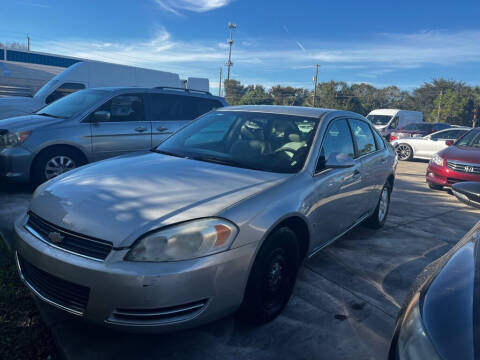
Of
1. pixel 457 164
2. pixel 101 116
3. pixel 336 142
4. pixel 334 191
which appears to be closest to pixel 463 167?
pixel 457 164

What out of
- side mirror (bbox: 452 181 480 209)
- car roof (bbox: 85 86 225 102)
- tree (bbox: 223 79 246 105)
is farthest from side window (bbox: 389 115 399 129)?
tree (bbox: 223 79 246 105)

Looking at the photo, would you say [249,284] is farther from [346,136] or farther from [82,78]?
[82,78]

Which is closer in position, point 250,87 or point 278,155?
point 278,155

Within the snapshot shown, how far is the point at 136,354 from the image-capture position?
7.43ft

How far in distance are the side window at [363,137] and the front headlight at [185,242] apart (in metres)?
2.45

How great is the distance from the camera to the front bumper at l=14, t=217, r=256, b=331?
6.41ft

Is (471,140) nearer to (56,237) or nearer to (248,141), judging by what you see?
(248,141)

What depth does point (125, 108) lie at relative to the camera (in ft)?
20.6

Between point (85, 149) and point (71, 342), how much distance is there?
3994mm

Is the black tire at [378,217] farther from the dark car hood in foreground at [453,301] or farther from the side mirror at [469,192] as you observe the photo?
the dark car hood in foreground at [453,301]

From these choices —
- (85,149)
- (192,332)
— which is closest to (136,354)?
(192,332)

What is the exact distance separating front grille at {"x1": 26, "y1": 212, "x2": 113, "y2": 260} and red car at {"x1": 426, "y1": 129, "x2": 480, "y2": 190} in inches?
287

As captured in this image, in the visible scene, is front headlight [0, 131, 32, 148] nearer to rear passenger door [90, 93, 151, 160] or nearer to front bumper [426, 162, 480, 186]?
rear passenger door [90, 93, 151, 160]

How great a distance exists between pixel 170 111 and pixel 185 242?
200 inches
